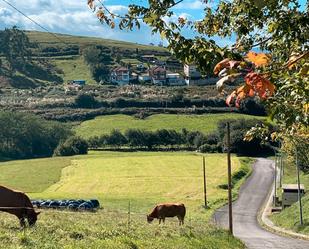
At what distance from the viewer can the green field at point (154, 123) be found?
5423 inches

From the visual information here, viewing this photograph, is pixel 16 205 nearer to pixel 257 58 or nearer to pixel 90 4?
pixel 90 4

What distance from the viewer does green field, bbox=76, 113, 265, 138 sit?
13775 cm

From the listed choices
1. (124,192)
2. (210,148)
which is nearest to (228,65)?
(124,192)

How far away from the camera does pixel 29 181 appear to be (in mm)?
90938

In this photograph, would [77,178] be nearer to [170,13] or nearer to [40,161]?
[40,161]

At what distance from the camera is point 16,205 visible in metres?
19.0

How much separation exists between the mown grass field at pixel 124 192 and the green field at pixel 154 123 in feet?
52.0

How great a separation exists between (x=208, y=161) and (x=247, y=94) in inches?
4069

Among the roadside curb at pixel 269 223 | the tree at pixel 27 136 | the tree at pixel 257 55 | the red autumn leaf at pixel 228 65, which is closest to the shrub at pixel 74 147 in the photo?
the tree at pixel 27 136

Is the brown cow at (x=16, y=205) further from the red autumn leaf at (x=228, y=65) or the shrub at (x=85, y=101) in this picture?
the shrub at (x=85, y=101)

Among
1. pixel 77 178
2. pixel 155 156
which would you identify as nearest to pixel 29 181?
pixel 77 178

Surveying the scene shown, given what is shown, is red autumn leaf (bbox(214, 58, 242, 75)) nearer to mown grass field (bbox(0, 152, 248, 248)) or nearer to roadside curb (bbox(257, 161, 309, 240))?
mown grass field (bbox(0, 152, 248, 248))

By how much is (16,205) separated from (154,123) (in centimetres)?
12359

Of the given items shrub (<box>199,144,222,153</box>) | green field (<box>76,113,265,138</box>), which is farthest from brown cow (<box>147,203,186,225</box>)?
green field (<box>76,113,265,138</box>)
